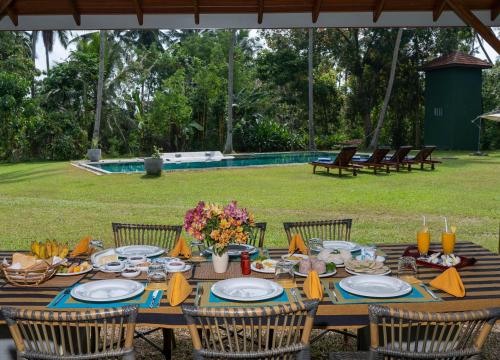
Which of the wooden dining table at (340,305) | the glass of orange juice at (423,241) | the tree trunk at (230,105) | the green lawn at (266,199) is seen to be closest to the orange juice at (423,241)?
the glass of orange juice at (423,241)

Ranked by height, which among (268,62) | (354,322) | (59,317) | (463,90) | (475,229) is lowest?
(475,229)

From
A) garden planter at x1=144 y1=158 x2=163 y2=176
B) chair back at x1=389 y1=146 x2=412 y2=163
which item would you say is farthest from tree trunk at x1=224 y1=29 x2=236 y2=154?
chair back at x1=389 y1=146 x2=412 y2=163

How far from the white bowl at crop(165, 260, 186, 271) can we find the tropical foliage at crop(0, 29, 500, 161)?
1790 cm

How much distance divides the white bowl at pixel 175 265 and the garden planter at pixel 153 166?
11729 mm

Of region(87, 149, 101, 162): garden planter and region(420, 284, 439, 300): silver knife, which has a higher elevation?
region(87, 149, 101, 162): garden planter

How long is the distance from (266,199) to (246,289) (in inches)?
305

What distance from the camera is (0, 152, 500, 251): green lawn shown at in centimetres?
756

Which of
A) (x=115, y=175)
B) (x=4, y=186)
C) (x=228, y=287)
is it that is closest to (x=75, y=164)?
(x=115, y=175)

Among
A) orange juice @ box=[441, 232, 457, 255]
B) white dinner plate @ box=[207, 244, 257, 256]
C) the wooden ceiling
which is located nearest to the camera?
orange juice @ box=[441, 232, 457, 255]

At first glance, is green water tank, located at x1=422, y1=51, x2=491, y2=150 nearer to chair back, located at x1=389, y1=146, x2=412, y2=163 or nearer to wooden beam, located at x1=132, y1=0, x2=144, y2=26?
chair back, located at x1=389, y1=146, x2=412, y2=163

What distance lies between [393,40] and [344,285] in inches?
1018

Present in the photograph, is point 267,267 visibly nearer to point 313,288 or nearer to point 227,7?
point 313,288

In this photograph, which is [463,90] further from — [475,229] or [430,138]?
[475,229]

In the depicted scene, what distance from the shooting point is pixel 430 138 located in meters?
25.8
